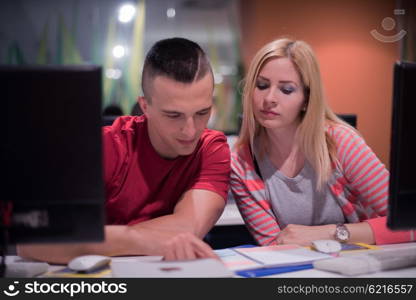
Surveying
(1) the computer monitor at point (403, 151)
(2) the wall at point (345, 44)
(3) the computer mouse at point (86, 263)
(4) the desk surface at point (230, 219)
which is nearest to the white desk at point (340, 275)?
(1) the computer monitor at point (403, 151)

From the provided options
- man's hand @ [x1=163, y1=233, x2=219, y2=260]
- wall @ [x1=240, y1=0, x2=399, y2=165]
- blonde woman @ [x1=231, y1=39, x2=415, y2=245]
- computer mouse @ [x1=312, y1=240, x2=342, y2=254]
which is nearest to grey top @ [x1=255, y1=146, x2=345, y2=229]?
blonde woman @ [x1=231, y1=39, x2=415, y2=245]

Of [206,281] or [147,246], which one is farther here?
[147,246]

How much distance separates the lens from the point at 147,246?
1476mm

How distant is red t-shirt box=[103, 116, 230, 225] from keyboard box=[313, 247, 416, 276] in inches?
20.3

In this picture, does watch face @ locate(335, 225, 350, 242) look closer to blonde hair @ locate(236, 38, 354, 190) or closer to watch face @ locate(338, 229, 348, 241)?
watch face @ locate(338, 229, 348, 241)

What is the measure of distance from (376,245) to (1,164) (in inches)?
48.6

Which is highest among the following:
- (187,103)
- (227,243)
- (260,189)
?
(187,103)

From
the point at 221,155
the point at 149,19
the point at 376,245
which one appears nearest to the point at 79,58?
the point at 149,19

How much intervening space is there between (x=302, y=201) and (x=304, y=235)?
247 mm

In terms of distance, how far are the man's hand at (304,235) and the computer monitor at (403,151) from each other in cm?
40

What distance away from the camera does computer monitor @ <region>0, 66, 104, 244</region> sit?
110 centimetres

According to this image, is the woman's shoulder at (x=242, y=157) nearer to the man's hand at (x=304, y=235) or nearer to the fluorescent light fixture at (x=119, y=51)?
the man's hand at (x=304, y=235)

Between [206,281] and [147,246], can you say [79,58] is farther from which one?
[206,281]

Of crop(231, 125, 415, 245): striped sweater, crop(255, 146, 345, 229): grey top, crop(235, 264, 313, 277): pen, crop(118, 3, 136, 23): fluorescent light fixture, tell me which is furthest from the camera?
crop(118, 3, 136, 23): fluorescent light fixture
